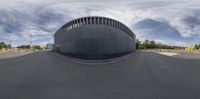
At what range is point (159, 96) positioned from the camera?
24.5 feet

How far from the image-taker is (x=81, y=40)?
69500mm

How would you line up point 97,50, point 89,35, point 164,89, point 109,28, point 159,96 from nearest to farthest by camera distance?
point 159,96
point 164,89
point 97,50
point 89,35
point 109,28

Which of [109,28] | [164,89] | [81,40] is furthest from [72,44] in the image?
[164,89]

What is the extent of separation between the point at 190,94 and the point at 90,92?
301cm

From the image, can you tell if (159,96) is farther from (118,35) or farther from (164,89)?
(118,35)

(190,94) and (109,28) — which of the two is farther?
(109,28)

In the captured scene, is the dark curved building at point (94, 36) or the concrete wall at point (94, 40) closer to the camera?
the concrete wall at point (94, 40)

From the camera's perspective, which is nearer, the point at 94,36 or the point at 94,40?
the point at 94,40

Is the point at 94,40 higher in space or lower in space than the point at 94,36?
lower

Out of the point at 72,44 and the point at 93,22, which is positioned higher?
the point at 93,22

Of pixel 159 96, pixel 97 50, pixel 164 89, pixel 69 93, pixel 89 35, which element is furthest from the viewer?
pixel 89 35

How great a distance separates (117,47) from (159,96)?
217 feet

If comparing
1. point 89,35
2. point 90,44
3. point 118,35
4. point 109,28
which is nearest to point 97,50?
point 90,44

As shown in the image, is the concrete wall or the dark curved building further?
the dark curved building
